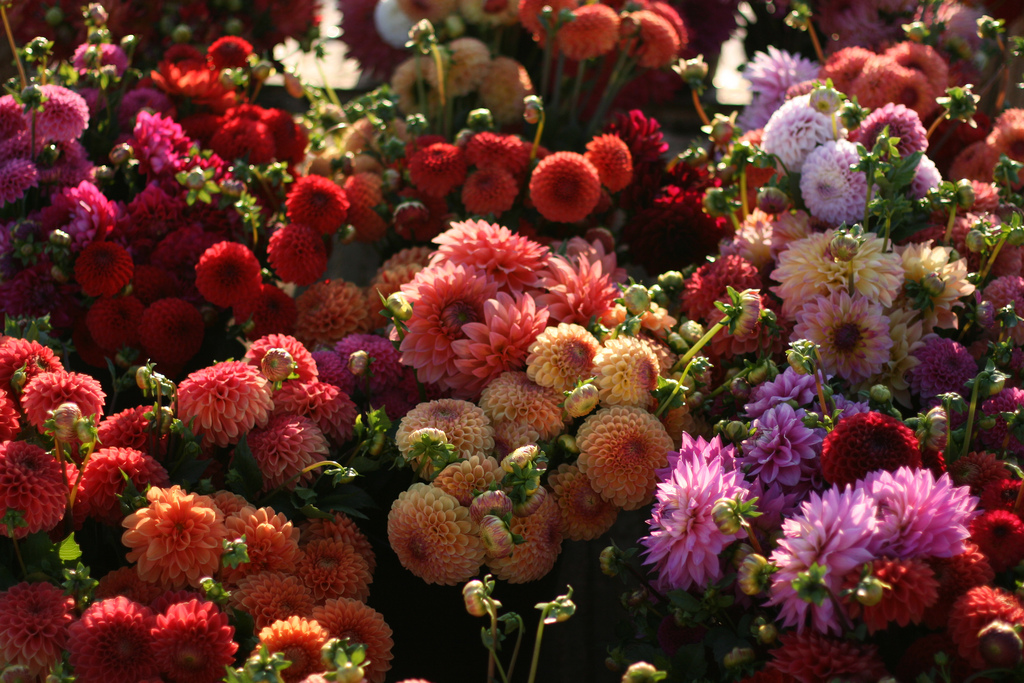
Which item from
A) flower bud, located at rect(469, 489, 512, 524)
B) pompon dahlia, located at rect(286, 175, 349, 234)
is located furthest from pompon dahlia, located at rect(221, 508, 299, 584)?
pompon dahlia, located at rect(286, 175, 349, 234)

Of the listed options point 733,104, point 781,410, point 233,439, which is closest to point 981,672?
point 781,410

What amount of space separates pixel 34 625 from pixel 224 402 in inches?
11.8

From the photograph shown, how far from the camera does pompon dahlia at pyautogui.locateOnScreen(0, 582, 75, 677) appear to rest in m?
0.75

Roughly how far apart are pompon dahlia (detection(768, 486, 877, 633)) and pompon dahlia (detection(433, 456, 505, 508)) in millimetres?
328

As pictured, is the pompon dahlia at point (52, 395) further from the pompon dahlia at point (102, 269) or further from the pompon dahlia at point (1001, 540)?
the pompon dahlia at point (1001, 540)

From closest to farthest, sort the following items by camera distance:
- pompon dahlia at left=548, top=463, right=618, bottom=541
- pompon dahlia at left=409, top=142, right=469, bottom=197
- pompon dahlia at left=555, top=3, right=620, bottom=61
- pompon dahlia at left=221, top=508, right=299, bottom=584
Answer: pompon dahlia at left=221, top=508, right=299, bottom=584 → pompon dahlia at left=548, top=463, right=618, bottom=541 → pompon dahlia at left=409, top=142, right=469, bottom=197 → pompon dahlia at left=555, top=3, right=620, bottom=61

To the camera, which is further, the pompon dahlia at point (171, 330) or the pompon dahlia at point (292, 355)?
the pompon dahlia at point (171, 330)

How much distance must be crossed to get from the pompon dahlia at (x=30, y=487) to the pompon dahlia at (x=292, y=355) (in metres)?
0.28

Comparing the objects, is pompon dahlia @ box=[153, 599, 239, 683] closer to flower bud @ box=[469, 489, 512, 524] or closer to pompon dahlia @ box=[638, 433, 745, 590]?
flower bud @ box=[469, 489, 512, 524]

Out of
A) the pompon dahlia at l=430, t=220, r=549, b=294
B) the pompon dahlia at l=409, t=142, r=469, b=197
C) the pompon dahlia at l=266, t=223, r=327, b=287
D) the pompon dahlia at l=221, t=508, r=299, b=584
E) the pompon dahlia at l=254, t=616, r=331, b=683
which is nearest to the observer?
the pompon dahlia at l=254, t=616, r=331, b=683

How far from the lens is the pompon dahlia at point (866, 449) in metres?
0.81

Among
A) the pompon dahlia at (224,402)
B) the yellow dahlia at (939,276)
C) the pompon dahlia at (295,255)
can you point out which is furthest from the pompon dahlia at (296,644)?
the yellow dahlia at (939,276)

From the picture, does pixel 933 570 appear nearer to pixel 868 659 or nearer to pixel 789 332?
pixel 868 659

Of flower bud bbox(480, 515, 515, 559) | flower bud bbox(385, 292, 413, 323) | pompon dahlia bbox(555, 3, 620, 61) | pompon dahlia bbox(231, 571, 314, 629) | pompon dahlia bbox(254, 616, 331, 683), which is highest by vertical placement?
pompon dahlia bbox(555, 3, 620, 61)
